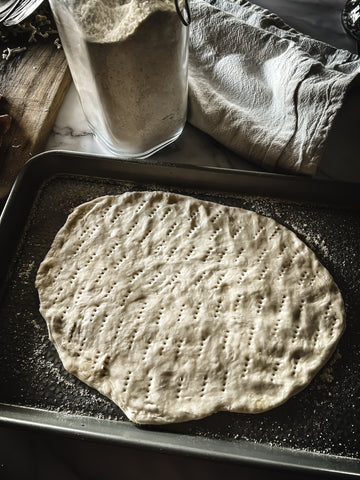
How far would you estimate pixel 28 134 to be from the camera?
4.58 ft

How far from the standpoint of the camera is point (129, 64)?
41.6 inches

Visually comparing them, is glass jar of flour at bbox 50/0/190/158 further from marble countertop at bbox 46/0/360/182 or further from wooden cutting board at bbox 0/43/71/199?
wooden cutting board at bbox 0/43/71/199

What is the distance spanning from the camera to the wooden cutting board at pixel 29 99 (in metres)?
1.36

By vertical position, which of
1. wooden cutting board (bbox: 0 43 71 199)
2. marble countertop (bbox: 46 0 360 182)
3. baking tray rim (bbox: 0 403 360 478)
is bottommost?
baking tray rim (bbox: 0 403 360 478)

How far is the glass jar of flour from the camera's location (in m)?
1.00

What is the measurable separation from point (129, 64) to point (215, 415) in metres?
0.79

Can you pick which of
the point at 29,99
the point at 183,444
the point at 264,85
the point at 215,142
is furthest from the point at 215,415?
the point at 29,99

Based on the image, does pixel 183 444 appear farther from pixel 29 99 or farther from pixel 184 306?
pixel 29 99

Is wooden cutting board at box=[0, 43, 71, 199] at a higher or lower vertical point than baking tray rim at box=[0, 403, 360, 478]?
higher

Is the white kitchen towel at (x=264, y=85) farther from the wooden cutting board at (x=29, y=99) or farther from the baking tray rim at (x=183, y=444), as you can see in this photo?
the baking tray rim at (x=183, y=444)

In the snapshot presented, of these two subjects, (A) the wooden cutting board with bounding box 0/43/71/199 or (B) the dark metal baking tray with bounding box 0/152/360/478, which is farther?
(A) the wooden cutting board with bounding box 0/43/71/199

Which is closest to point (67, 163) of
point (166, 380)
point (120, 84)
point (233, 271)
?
point (120, 84)

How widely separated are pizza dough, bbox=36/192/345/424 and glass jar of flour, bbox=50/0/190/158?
185 mm

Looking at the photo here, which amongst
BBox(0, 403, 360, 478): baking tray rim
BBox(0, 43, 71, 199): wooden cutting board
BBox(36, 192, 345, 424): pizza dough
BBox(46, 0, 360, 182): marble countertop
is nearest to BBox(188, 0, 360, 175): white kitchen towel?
BBox(46, 0, 360, 182): marble countertop
